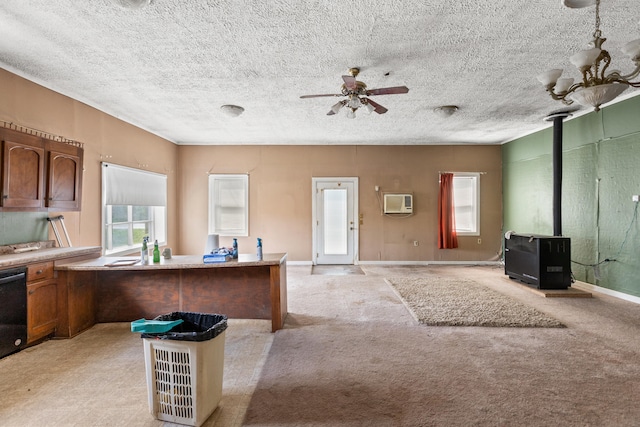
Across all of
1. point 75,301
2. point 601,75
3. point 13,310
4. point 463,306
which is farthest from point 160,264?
point 601,75

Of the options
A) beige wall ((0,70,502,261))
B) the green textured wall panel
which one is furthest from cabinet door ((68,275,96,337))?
the green textured wall panel

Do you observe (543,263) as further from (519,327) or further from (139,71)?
(139,71)

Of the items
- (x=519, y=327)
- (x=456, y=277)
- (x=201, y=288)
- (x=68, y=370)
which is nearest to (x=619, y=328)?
(x=519, y=327)

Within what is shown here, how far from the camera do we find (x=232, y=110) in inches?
182

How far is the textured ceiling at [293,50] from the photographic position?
2.40 meters

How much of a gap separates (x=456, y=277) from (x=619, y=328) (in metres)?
2.61

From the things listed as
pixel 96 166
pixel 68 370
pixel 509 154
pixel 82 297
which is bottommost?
pixel 68 370

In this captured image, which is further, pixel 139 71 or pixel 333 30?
pixel 139 71

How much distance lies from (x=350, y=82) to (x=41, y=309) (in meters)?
3.64

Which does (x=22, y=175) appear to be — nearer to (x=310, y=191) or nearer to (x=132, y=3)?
(x=132, y=3)

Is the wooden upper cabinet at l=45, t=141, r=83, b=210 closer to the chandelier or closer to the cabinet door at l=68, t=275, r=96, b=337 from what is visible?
the cabinet door at l=68, t=275, r=96, b=337

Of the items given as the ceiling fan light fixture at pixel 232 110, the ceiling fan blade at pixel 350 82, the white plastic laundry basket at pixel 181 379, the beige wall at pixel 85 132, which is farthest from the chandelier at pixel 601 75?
the beige wall at pixel 85 132

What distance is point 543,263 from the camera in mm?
4793

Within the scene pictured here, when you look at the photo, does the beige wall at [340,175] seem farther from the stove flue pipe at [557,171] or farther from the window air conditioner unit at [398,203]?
the stove flue pipe at [557,171]
